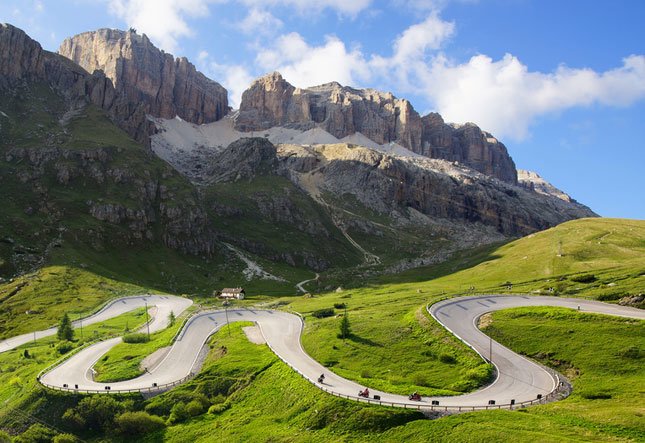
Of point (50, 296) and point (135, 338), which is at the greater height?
point (50, 296)

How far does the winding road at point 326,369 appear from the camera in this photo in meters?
59.4

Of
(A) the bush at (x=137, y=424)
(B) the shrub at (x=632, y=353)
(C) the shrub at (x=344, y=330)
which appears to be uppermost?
(C) the shrub at (x=344, y=330)

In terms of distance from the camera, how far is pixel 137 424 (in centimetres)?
6384

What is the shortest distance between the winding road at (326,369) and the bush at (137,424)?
22.6ft

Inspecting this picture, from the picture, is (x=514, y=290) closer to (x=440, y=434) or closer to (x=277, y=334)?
(x=277, y=334)

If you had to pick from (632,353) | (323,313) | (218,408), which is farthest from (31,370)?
(632,353)

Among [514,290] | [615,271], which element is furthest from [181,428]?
[615,271]

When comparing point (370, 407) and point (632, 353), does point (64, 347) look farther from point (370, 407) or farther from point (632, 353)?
point (632, 353)

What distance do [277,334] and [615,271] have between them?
79377 millimetres

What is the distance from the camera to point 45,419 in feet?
221

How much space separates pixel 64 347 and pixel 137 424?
42992 mm

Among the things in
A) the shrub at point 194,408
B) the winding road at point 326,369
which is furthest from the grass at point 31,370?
the shrub at point 194,408

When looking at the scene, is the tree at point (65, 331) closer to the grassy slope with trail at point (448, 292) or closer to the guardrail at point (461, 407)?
the grassy slope with trail at point (448, 292)

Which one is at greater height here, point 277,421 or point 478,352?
point 478,352
